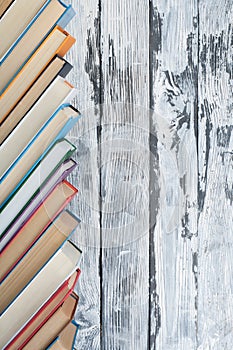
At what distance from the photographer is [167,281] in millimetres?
953

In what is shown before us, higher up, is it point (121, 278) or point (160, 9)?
point (160, 9)

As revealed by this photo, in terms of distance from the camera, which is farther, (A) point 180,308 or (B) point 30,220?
(A) point 180,308

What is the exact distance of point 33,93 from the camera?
70 cm

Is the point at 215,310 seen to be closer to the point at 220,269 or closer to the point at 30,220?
the point at 220,269

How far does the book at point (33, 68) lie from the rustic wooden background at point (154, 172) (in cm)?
23

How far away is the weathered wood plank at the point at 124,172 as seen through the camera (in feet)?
3.04

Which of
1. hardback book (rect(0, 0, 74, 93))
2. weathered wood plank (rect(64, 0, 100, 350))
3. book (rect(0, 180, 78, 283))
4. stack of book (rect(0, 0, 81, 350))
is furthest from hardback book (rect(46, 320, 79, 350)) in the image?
hardback book (rect(0, 0, 74, 93))

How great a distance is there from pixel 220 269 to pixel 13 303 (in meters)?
0.41

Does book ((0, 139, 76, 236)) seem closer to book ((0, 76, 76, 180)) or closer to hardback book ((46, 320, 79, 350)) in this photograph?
book ((0, 76, 76, 180))

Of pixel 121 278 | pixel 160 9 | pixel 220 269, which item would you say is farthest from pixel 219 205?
pixel 160 9

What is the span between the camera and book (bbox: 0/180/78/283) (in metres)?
0.71

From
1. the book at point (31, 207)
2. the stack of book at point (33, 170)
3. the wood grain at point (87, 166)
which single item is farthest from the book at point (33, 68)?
the wood grain at point (87, 166)

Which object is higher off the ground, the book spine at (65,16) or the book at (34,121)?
the book spine at (65,16)

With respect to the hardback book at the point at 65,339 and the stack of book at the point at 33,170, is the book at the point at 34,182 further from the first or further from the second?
the hardback book at the point at 65,339
